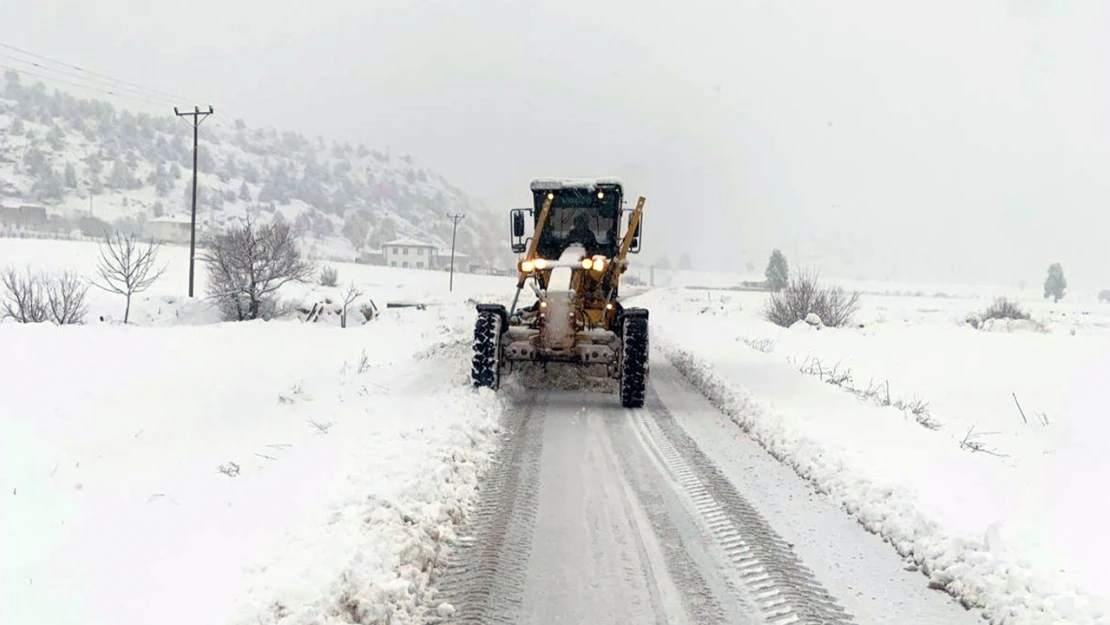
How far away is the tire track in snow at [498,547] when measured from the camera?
4.02 metres

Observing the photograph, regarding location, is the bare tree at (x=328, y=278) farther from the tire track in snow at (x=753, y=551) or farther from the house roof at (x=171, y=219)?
the house roof at (x=171, y=219)

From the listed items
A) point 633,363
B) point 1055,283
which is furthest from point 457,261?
point 633,363

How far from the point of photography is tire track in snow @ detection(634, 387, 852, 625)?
4.03 meters

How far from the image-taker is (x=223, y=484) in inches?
239

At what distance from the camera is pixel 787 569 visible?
15.1 feet

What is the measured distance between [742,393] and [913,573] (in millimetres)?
6155

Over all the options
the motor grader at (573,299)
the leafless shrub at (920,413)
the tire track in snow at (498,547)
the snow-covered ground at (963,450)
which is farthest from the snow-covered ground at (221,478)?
the leafless shrub at (920,413)

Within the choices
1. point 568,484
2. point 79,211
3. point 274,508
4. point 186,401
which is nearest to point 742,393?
point 568,484

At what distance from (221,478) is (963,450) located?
7.84 meters

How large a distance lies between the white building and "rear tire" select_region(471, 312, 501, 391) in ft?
337

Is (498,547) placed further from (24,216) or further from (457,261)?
(24,216)

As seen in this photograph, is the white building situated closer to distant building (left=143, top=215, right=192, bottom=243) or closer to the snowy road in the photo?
distant building (left=143, top=215, right=192, bottom=243)

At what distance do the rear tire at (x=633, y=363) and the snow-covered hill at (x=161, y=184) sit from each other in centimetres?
8467

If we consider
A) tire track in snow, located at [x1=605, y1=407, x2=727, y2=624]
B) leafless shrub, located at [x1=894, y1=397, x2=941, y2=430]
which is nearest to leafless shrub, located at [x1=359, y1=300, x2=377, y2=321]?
leafless shrub, located at [x1=894, y1=397, x2=941, y2=430]
